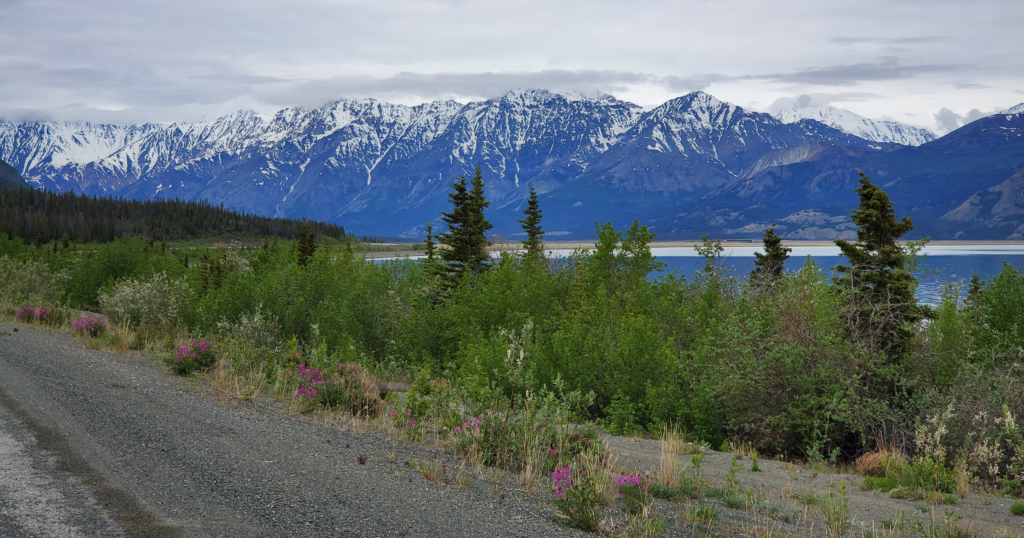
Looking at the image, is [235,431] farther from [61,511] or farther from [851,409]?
[851,409]

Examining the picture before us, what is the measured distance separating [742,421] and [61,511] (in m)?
12.0

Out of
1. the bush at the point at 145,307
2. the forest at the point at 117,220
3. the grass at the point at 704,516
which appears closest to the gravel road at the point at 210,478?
the grass at the point at 704,516

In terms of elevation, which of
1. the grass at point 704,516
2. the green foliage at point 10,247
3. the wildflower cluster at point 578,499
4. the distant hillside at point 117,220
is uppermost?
the distant hillside at point 117,220

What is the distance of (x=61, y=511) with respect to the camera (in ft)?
19.1

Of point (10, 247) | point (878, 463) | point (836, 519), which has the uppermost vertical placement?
point (10, 247)

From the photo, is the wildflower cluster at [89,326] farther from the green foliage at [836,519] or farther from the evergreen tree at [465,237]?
the evergreen tree at [465,237]

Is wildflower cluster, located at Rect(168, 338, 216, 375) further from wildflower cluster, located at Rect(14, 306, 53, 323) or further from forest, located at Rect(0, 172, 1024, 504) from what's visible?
wildflower cluster, located at Rect(14, 306, 53, 323)

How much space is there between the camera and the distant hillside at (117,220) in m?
124

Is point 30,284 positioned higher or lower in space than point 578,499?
higher

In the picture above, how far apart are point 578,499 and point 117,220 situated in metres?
158

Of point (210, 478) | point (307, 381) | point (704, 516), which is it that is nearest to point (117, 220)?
point (307, 381)

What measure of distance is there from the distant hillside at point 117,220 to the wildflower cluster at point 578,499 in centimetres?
12900

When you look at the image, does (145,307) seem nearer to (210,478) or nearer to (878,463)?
(210,478)

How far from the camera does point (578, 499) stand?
21.2 feet
